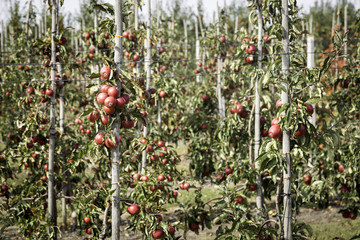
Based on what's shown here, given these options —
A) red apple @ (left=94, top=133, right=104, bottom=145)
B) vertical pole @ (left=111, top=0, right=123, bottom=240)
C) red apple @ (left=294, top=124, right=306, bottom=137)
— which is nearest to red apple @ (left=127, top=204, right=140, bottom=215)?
vertical pole @ (left=111, top=0, right=123, bottom=240)

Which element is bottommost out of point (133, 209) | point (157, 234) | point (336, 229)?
point (336, 229)

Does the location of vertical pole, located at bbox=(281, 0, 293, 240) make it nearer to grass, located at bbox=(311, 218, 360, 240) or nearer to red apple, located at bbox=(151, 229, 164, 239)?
red apple, located at bbox=(151, 229, 164, 239)

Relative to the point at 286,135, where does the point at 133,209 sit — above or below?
below

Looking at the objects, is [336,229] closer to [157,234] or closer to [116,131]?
[157,234]

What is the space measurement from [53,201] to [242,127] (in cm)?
297

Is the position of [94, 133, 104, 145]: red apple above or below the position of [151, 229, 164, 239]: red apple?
above

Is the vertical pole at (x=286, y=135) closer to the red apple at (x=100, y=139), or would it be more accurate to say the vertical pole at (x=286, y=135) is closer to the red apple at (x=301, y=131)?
the red apple at (x=301, y=131)

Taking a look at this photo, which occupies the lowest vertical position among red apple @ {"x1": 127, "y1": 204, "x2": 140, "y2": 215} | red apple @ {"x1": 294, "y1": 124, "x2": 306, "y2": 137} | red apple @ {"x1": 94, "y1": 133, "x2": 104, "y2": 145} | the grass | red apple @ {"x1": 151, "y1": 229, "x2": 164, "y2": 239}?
the grass

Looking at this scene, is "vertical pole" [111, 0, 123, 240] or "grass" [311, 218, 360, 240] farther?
"grass" [311, 218, 360, 240]

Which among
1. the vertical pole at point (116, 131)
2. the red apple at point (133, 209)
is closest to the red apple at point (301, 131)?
the vertical pole at point (116, 131)

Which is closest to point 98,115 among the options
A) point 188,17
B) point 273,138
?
point 273,138

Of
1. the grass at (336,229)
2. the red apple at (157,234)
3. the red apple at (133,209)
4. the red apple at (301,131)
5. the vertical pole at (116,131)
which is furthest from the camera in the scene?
the grass at (336,229)

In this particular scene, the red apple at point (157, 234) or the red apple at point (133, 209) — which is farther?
the red apple at point (157, 234)

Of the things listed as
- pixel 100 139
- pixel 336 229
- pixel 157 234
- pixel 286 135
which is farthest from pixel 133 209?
pixel 336 229
